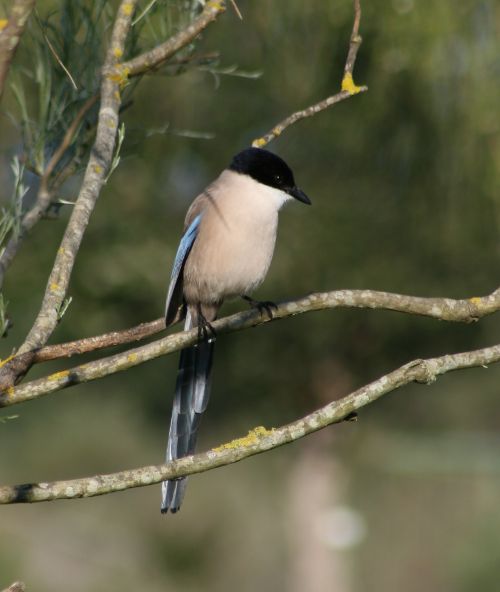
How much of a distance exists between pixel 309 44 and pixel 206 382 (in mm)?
2686

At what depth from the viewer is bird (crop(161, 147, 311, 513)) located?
294 centimetres

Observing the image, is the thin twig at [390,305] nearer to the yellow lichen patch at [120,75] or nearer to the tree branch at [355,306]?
the tree branch at [355,306]

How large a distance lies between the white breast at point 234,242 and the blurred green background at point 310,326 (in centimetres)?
43

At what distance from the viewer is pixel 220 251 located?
3.01 m

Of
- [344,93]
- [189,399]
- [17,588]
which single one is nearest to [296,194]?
[189,399]

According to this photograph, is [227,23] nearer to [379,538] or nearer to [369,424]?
[369,424]

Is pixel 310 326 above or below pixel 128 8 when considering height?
below

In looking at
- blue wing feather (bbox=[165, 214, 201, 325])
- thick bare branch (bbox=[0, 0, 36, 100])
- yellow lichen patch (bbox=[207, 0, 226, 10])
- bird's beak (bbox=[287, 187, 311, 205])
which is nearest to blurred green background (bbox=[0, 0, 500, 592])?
yellow lichen patch (bbox=[207, 0, 226, 10])

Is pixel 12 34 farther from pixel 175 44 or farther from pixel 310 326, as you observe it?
pixel 310 326

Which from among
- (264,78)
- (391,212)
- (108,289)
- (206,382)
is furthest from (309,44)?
(206,382)

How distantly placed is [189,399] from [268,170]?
0.77m

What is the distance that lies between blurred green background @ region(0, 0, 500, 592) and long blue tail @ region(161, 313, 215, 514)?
0.63m

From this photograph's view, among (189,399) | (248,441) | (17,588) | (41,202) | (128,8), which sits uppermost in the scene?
(128,8)

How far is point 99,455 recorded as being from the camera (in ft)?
30.7
